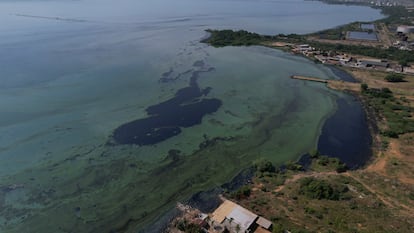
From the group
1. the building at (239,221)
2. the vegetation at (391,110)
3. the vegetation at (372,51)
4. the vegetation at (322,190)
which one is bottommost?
the building at (239,221)

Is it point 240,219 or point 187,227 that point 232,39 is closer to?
point 240,219

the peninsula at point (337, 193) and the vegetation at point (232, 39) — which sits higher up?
the vegetation at point (232, 39)

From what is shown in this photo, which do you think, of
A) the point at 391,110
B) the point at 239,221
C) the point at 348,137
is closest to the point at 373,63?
the point at 391,110

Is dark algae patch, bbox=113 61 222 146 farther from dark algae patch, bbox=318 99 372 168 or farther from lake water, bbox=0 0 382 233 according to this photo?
dark algae patch, bbox=318 99 372 168

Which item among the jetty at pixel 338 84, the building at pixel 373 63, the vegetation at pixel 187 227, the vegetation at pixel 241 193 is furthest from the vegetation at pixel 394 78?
the vegetation at pixel 187 227

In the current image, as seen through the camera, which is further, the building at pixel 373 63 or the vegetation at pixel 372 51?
the vegetation at pixel 372 51

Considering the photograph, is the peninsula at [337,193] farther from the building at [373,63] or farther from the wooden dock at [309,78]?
the building at [373,63]
